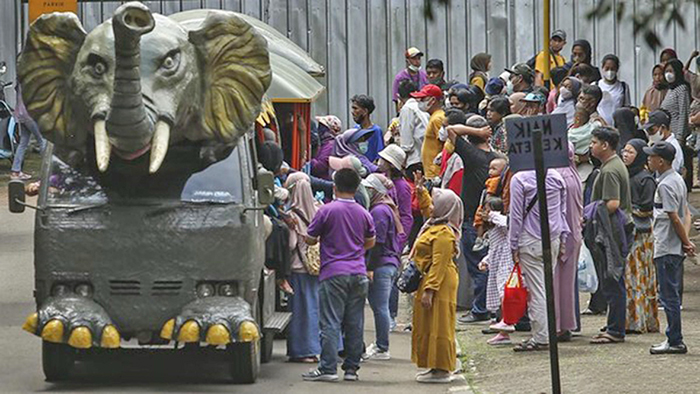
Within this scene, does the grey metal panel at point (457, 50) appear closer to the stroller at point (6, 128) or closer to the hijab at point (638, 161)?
the stroller at point (6, 128)

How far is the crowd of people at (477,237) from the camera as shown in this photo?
1451cm

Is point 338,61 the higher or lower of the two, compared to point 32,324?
higher

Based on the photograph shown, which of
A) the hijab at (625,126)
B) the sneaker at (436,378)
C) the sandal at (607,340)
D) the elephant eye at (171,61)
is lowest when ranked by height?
the sneaker at (436,378)

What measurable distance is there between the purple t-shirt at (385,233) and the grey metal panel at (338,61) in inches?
505

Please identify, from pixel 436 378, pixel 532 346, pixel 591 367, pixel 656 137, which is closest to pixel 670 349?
pixel 591 367

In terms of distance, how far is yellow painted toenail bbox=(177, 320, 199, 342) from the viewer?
13469 millimetres

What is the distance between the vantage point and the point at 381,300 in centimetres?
1583

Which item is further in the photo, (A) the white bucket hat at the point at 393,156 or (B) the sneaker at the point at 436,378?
(A) the white bucket hat at the point at 393,156

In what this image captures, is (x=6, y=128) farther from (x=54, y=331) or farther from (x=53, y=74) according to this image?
(x=54, y=331)

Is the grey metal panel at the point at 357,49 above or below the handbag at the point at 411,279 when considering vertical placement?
above

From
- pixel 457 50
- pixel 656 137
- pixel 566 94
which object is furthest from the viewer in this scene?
pixel 457 50

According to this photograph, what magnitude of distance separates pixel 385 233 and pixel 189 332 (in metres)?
2.92

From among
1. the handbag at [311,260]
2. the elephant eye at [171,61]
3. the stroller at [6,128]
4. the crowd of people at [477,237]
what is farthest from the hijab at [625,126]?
the stroller at [6,128]

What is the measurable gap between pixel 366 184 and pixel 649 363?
10.0 ft
